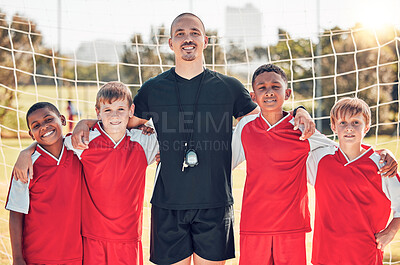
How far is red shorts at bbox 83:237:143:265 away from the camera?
233 centimetres

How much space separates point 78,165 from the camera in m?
2.40

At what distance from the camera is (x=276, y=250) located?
226cm

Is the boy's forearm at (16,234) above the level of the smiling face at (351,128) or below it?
below

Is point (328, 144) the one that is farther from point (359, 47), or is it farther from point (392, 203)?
point (359, 47)

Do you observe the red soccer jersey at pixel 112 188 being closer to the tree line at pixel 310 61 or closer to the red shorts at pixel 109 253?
the red shorts at pixel 109 253

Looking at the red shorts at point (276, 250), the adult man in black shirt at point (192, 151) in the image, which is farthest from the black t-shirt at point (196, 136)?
the red shorts at point (276, 250)

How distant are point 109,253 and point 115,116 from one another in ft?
2.49

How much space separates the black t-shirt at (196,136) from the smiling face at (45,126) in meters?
0.53

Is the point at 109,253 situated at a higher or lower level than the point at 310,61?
lower

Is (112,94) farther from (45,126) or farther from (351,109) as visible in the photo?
(351,109)

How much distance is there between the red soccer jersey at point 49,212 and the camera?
2.28 m

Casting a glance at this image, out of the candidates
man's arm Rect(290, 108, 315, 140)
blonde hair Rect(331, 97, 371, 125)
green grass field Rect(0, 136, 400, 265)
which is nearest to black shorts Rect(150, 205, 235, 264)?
man's arm Rect(290, 108, 315, 140)

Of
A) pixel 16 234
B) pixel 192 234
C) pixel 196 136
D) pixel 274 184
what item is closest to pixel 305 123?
pixel 274 184

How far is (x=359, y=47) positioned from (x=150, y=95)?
1499 cm
